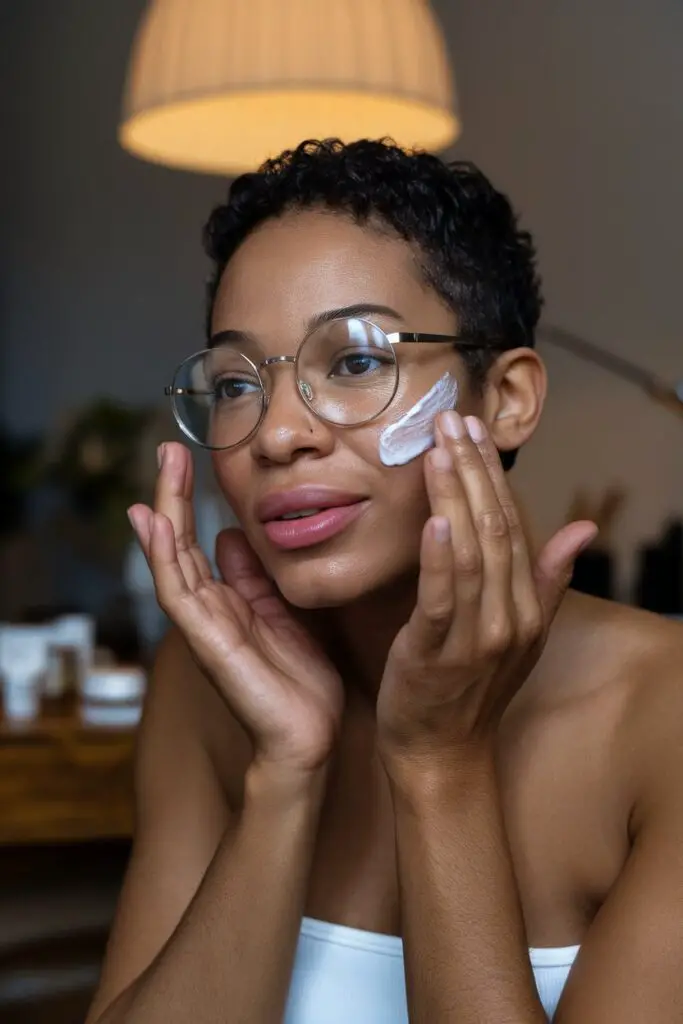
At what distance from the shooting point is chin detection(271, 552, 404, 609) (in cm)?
100

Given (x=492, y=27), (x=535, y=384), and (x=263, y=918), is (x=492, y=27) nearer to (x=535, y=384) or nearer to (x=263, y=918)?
(x=535, y=384)

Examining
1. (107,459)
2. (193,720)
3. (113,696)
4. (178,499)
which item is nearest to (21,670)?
(113,696)

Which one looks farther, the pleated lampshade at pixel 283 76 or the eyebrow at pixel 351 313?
the pleated lampshade at pixel 283 76

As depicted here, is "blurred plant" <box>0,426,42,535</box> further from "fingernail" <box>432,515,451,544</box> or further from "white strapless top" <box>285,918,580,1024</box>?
"fingernail" <box>432,515,451,544</box>

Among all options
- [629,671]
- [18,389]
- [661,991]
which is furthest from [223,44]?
[18,389]

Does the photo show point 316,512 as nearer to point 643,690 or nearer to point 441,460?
point 441,460

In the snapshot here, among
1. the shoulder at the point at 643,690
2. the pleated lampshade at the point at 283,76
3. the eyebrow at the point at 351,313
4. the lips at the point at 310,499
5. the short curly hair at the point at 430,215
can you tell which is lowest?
the shoulder at the point at 643,690

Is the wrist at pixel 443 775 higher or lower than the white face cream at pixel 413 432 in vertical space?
lower

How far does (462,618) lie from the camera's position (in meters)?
0.89

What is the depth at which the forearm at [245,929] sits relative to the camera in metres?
0.98

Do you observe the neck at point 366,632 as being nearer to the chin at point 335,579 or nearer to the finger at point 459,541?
the chin at point 335,579

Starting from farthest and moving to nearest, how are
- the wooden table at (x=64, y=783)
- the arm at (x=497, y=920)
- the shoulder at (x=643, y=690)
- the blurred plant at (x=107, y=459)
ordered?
the blurred plant at (x=107, y=459), the wooden table at (x=64, y=783), the shoulder at (x=643, y=690), the arm at (x=497, y=920)

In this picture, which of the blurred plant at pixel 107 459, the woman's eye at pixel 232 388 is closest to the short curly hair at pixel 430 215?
the woman's eye at pixel 232 388

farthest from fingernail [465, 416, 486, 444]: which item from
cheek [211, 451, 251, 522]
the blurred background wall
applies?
the blurred background wall
